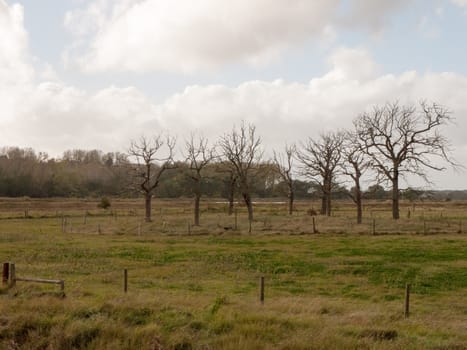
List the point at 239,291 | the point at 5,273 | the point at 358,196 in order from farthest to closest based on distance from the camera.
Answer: the point at 358,196, the point at 239,291, the point at 5,273

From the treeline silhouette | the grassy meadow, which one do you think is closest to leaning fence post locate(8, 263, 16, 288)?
the grassy meadow

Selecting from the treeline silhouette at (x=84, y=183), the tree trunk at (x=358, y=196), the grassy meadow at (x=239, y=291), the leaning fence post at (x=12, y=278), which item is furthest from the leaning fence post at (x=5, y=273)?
the treeline silhouette at (x=84, y=183)

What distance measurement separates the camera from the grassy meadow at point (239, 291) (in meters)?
10.4

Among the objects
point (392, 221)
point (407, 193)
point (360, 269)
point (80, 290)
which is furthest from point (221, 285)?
point (407, 193)

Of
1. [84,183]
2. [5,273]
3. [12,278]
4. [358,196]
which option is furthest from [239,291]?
[84,183]

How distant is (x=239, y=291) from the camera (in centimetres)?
1695

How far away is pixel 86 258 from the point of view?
24938 millimetres

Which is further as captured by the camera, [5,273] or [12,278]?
[5,273]

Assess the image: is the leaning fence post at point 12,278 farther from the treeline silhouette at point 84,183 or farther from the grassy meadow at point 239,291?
the treeline silhouette at point 84,183

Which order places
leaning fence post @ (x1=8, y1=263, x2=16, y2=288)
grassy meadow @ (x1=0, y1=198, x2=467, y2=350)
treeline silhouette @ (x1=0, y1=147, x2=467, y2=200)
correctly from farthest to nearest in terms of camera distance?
treeline silhouette @ (x1=0, y1=147, x2=467, y2=200)
leaning fence post @ (x1=8, y1=263, x2=16, y2=288)
grassy meadow @ (x1=0, y1=198, x2=467, y2=350)

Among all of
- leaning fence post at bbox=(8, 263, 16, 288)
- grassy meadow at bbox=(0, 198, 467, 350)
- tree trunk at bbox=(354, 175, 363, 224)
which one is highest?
tree trunk at bbox=(354, 175, 363, 224)

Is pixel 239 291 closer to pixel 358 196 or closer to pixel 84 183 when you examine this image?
pixel 358 196

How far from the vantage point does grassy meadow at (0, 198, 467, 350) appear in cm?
1039

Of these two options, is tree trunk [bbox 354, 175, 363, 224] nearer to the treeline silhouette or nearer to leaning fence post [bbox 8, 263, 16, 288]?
leaning fence post [bbox 8, 263, 16, 288]
